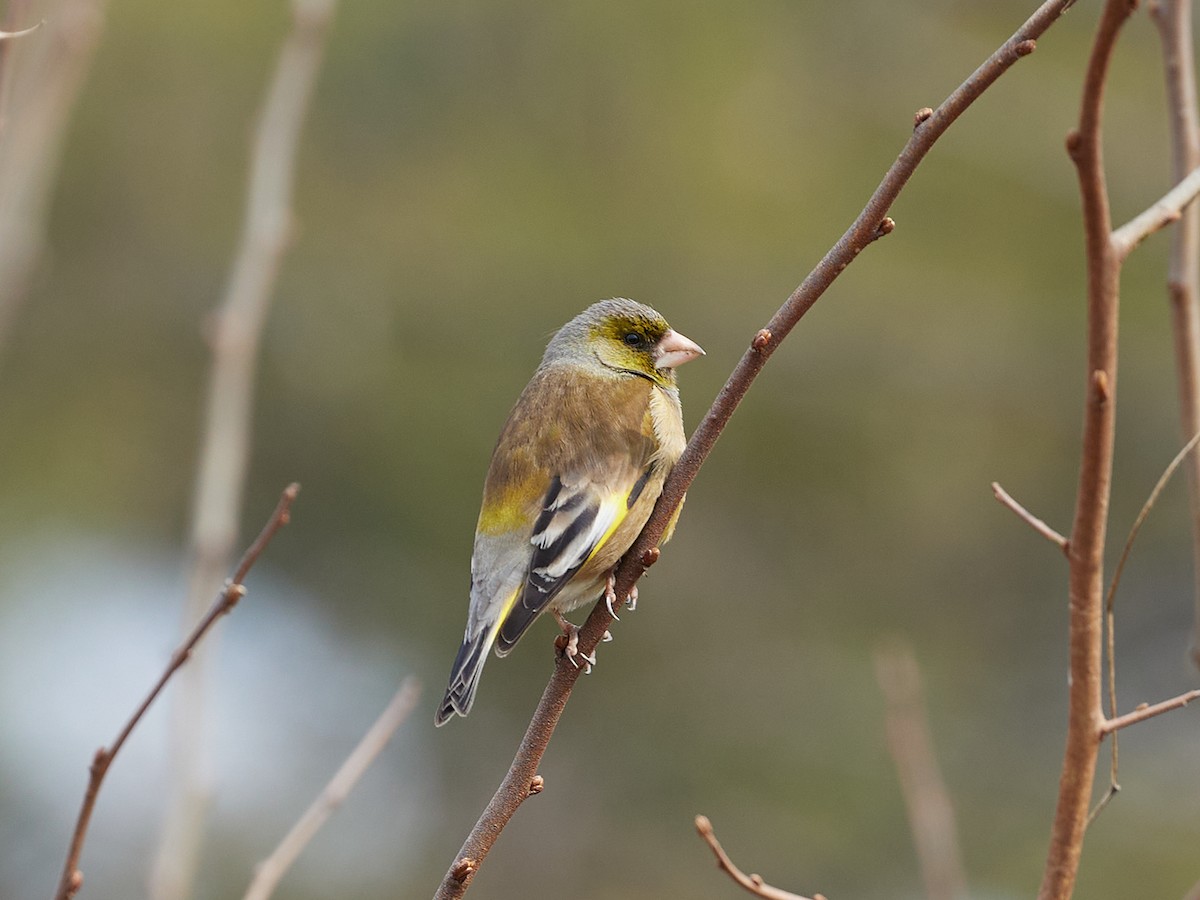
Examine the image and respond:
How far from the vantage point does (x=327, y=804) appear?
6.57 feet

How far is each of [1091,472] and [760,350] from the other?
54 cm

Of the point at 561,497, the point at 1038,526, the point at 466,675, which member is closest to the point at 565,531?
the point at 561,497

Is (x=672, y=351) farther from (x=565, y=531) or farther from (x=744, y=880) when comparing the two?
(x=744, y=880)

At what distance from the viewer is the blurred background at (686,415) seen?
9.20 metres

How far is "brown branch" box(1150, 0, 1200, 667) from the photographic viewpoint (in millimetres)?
1944

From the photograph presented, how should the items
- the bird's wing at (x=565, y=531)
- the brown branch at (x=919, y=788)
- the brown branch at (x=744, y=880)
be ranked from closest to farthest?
the brown branch at (x=744, y=880) → the brown branch at (x=919, y=788) → the bird's wing at (x=565, y=531)

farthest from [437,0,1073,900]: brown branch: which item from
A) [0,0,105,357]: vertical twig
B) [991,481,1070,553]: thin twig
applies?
[0,0,105,357]: vertical twig

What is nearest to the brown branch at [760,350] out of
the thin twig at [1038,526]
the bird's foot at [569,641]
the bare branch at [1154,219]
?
the bird's foot at [569,641]

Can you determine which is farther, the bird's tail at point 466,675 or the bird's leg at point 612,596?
the bird's tail at point 466,675

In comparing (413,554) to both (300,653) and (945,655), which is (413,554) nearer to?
(300,653)

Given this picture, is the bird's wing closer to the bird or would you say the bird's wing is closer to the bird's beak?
the bird

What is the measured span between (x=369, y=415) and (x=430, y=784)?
2697 mm

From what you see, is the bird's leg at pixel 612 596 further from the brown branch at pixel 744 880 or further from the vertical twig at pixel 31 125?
the vertical twig at pixel 31 125

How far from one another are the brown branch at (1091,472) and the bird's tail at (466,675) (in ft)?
4.23
